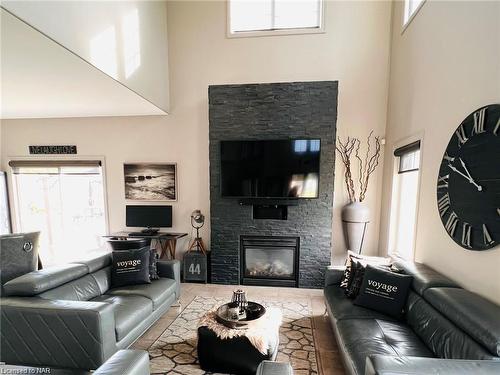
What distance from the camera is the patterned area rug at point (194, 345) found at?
86.1 inches

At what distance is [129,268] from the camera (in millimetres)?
2869

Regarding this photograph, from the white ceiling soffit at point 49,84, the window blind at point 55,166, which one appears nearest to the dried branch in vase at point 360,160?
the white ceiling soffit at point 49,84

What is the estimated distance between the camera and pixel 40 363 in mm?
1957

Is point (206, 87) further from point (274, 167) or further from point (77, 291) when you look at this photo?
point (77, 291)

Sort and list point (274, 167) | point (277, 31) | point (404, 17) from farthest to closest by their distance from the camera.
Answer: point (277, 31), point (274, 167), point (404, 17)

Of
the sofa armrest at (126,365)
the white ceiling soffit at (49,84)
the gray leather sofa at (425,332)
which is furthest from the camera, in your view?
the white ceiling soffit at (49,84)

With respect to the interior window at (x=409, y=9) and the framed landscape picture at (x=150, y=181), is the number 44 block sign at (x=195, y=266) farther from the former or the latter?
the interior window at (x=409, y=9)

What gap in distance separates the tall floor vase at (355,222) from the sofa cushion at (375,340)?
6.07 ft

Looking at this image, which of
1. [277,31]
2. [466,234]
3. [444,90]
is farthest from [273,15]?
[466,234]

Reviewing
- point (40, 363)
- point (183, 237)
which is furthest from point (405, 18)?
point (40, 363)

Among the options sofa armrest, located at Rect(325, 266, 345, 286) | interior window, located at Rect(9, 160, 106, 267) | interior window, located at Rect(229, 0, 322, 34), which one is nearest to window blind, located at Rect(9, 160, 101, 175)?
interior window, located at Rect(9, 160, 106, 267)

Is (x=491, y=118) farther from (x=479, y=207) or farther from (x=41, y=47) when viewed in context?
(x=41, y=47)

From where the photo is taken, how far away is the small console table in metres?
4.11

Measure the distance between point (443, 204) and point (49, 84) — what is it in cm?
435
